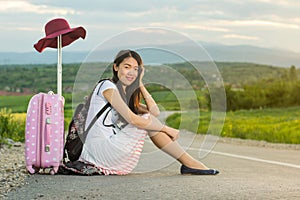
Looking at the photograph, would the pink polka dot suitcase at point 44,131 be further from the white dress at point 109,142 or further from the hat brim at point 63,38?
the hat brim at point 63,38

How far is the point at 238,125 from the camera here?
16656 millimetres

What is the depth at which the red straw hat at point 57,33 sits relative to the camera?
24.8ft

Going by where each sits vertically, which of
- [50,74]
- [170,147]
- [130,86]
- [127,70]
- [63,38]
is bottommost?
[50,74]

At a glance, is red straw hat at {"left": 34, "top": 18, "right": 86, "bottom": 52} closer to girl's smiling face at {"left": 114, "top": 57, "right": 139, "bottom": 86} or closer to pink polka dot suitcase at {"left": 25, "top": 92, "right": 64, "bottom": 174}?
girl's smiling face at {"left": 114, "top": 57, "right": 139, "bottom": 86}

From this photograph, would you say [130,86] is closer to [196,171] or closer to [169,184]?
[196,171]

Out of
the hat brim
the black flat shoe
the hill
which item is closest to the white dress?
the black flat shoe

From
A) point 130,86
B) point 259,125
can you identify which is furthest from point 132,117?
point 259,125

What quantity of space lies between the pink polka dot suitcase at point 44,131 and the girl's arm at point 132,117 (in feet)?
1.74

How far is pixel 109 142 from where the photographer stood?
22.7ft

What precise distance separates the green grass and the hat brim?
3.34 m

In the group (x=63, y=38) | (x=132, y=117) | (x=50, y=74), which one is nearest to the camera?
(x=132, y=117)

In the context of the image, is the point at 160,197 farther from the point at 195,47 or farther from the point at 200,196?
the point at 195,47

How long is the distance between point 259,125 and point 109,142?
9929mm

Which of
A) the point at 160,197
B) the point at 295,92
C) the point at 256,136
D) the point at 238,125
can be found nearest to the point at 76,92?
the point at 160,197
